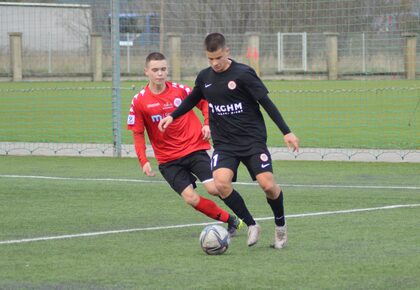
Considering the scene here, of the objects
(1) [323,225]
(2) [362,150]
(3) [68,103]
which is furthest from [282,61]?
(1) [323,225]

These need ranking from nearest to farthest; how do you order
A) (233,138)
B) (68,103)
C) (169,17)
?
1. (233,138)
2. (169,17)
3. (68,103)

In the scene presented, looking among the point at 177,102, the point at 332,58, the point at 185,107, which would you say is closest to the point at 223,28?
the point at 332,58

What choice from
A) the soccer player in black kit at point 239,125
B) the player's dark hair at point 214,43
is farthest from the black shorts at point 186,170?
the player's dark hair at point 214,43

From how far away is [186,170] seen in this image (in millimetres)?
9242

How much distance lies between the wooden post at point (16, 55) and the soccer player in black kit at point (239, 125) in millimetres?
18114

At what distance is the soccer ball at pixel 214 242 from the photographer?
7.75m

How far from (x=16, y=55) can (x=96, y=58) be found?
259cm

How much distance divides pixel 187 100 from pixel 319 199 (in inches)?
130

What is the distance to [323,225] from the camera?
935cm

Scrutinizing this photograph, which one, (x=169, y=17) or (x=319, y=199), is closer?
(x=319, y=199)

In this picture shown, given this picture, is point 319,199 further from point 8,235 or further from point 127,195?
point 8,235

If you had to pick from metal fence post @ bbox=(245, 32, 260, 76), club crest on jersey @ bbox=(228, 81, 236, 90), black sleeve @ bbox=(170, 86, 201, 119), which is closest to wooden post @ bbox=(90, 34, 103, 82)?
metal fence post @ bbox=(245, 32, 260, 76)

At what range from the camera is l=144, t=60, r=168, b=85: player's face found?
9.05m

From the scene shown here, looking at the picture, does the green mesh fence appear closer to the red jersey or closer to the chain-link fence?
the chain-link fence
